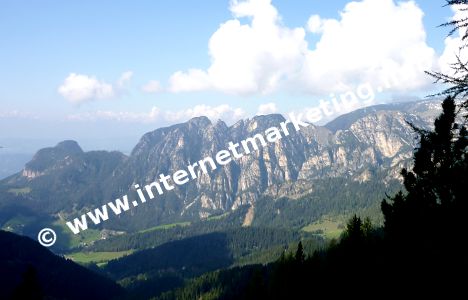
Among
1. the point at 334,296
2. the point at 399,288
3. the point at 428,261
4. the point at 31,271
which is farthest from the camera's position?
the point at 31,271

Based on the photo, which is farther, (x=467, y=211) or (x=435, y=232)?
(x=435, y=232)

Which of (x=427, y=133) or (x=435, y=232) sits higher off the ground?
(x=427, y=133)

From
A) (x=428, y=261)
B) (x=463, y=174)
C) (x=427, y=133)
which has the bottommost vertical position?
(x=428, y=261)

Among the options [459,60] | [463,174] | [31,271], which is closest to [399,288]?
[463,174]

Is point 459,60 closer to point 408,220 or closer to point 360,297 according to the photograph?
point 408,220

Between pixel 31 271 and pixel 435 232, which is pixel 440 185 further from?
pixel 31 271

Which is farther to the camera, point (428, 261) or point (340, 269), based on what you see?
point (340, 269)

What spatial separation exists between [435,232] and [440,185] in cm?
620

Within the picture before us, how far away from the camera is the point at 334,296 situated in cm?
4609

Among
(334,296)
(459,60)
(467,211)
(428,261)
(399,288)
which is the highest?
(459,60)

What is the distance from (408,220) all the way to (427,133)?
1081 cm

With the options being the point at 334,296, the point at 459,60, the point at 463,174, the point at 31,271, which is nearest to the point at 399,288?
the point at 463,174

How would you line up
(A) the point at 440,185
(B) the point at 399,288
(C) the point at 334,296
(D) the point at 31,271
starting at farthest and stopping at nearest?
(D) the point at 31,271, (C) the point at 334,296, (A) the point at 440,185, (B) the point at 399,288

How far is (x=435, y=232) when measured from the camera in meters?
32.9
